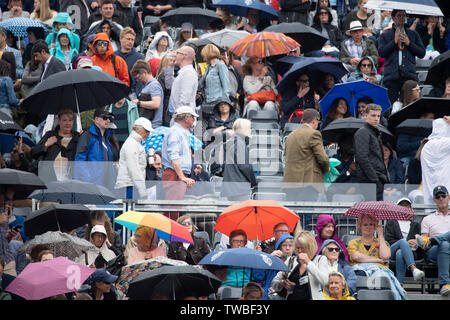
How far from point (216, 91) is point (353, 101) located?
8.41 feet

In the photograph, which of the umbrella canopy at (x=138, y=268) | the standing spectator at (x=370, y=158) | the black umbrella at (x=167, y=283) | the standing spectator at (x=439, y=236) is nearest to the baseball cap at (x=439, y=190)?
the standing spectator at (x=439, y=236)

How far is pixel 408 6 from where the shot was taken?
21.5 meters

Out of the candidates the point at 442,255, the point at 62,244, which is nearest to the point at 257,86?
the point at 442,255

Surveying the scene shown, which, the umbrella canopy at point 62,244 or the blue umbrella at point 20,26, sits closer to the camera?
the umbrella canopy at point 62,244

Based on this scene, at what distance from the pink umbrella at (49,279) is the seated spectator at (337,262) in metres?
2.80

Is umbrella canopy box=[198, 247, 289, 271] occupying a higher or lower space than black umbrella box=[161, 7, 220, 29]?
lower

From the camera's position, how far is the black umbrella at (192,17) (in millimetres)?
25125

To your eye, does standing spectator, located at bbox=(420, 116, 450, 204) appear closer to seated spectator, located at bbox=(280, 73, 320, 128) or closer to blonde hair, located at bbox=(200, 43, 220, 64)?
seated spectator, located at bbox=(280, 73, 320, 128)

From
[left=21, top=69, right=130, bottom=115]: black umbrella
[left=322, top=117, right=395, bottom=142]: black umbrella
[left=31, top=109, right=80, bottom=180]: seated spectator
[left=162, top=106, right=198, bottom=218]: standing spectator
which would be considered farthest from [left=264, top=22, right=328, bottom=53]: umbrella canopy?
[left=31, top=109, right=80, bottom=180]: seated spectator

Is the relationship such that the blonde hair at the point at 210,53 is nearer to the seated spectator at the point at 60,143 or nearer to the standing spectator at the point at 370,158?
Answer: the seated spectator at the point at 60,143

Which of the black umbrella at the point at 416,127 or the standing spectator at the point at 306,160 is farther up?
the black umbrella at the point at 416,127

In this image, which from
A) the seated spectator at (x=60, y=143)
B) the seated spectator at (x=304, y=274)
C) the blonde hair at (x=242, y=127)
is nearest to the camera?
the seated spectator at (x=304, y=274)

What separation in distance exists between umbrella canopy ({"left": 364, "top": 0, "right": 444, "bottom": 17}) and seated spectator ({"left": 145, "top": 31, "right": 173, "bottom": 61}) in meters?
4.04

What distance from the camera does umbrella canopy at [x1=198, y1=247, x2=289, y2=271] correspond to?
14539 mm
